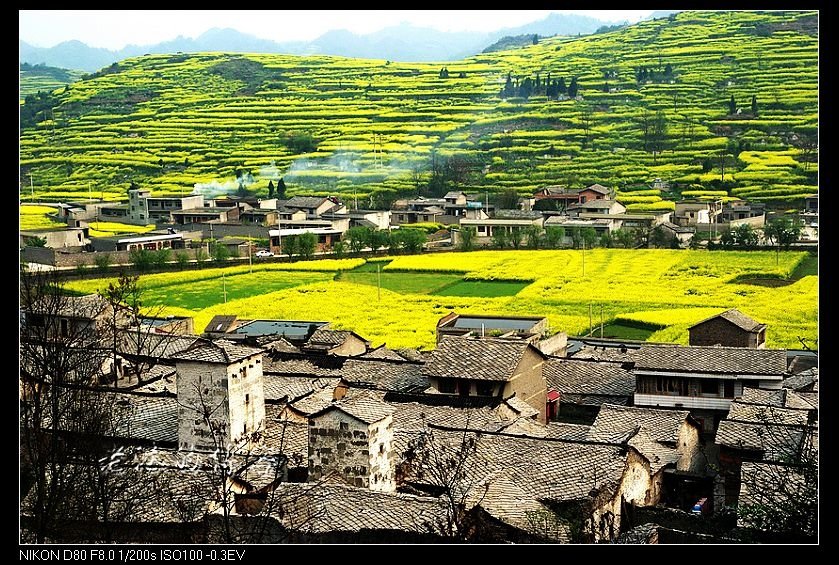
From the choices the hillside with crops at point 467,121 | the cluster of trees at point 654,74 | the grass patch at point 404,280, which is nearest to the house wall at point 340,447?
the grass patch at point 404,280

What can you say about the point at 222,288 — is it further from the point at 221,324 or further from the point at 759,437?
the point at 759,437

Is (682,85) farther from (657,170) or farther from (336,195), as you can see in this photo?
(336,195)

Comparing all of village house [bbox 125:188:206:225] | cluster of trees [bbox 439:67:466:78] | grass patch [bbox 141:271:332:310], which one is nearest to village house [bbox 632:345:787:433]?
grass patch [bbox 141:271:332:310]

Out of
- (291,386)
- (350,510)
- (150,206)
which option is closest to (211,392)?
(350,510)

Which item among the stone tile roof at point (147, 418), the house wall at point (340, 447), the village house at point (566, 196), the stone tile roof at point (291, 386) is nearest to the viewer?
the house wall at point (340, 447)

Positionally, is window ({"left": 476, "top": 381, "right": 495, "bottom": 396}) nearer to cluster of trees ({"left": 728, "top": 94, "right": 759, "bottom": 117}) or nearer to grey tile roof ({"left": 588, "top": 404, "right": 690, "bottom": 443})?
grey tile roof ({"left": 588, "top": 404, "right": 690, "bottom": 443})

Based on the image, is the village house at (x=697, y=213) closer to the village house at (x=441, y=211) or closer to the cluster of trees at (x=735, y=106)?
the village house at (x=441, y=211)
